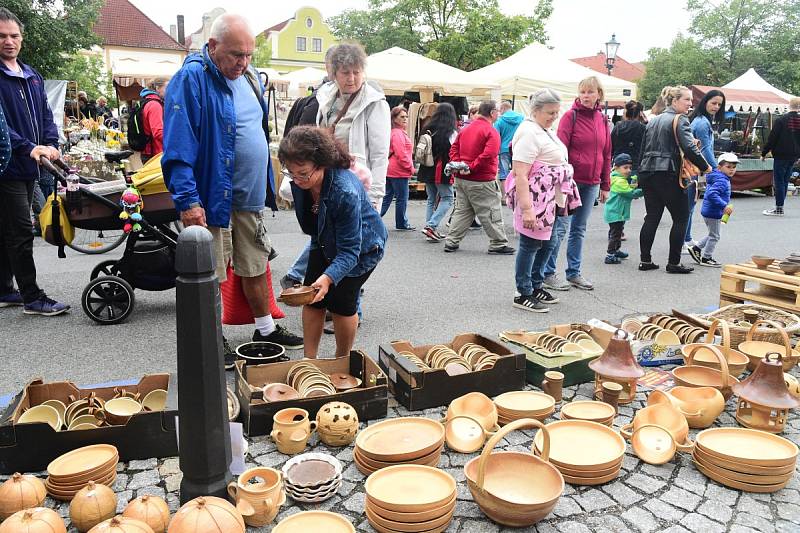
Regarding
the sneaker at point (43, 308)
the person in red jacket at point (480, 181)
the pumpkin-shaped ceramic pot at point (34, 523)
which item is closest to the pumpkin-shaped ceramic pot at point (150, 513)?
the pumpkin-shaped ceramic pot at point (34, 523)

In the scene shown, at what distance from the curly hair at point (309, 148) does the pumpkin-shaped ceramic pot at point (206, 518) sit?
5.34 feet

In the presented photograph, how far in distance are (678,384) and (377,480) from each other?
1.85 m

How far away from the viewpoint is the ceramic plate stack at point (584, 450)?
8.63 ft

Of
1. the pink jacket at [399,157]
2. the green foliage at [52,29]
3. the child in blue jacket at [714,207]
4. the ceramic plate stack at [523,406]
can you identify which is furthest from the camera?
the green foliage at [52,29]

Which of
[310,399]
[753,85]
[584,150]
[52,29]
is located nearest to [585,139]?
[584,150]

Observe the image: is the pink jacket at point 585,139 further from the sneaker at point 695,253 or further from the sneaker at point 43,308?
the sneaker at point 43,308

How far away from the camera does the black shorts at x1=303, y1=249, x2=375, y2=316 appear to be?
347cm

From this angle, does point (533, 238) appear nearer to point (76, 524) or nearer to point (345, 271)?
point (345, 271)

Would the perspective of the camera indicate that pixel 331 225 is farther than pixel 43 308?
No

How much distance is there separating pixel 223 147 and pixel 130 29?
4885cm

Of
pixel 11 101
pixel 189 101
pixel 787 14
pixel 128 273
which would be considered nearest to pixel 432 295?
pixel 128 273

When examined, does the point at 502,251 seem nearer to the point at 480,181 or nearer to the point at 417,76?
the point at 480,181

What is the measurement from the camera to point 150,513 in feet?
7.09

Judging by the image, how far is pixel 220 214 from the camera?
3.43 meters
